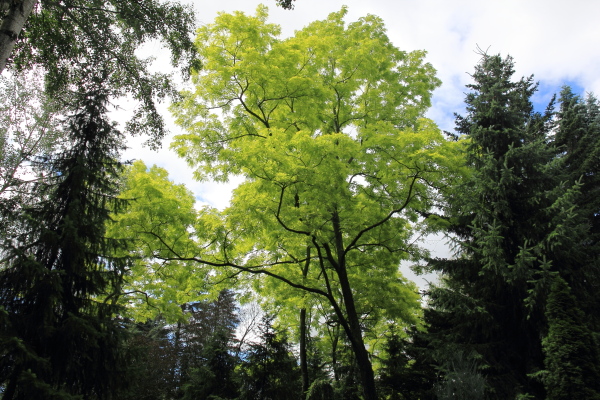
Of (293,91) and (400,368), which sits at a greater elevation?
(293,91)

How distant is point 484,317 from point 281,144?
7.53 meters

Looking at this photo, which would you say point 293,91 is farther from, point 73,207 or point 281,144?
point 73,207

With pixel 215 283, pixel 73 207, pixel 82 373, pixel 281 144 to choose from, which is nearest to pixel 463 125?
pixel 281 144

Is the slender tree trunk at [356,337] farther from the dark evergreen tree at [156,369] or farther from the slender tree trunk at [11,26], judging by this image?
the dark evergreen tree at [156,369]

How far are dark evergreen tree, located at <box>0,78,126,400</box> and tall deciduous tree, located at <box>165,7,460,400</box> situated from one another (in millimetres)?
1673

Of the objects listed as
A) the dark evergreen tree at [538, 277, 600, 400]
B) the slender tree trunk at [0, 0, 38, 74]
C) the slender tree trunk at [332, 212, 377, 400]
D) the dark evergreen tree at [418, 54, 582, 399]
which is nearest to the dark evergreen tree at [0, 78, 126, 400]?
the slender tree trunk at [0, 0, 38, 74]

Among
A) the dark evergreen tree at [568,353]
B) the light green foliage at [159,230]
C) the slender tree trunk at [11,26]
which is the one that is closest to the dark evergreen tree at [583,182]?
the dark evergreen tree at [568,353]

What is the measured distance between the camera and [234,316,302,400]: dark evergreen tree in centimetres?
971

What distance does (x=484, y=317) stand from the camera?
912 centimetres

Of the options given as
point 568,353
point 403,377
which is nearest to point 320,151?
point 568,353

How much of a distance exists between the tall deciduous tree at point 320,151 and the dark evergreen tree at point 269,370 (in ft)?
9.35

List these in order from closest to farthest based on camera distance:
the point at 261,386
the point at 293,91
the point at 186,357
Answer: the point at 293,91 → the point at 261,386 → the point at 186,357

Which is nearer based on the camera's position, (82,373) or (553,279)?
(82,373)

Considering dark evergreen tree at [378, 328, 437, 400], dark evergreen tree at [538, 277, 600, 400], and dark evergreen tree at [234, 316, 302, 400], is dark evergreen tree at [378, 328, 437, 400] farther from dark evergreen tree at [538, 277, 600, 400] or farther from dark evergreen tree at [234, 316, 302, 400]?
dark evergreen tree at [538, 277, 600, 400]
